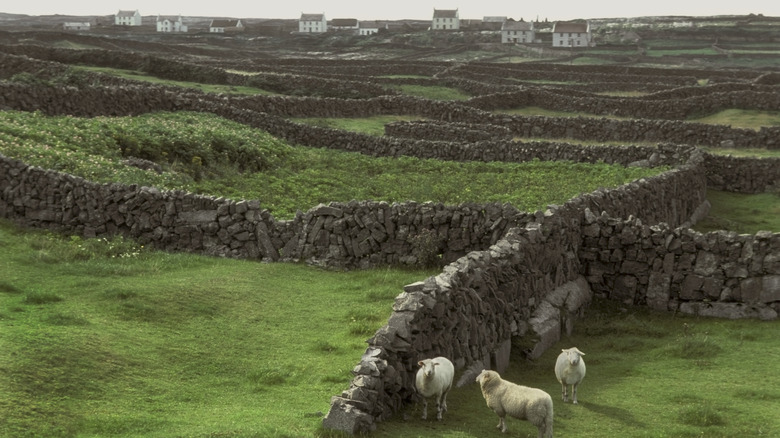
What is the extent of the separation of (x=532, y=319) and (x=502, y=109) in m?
55.1

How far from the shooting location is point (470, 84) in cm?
8762

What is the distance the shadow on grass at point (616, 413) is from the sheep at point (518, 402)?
6.60 ft

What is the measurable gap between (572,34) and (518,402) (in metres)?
187

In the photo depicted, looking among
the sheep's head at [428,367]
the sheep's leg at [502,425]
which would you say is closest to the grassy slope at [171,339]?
the sheep's head at [428,367]

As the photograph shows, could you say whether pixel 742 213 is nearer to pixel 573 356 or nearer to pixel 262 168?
pixel 262 168

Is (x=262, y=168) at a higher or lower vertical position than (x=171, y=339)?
higher

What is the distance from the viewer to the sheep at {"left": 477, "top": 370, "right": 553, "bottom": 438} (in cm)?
1378

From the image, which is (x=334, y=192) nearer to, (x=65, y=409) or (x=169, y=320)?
(x=169, y=320)

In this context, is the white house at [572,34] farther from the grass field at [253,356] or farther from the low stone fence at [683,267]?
the grass field at [253,356]

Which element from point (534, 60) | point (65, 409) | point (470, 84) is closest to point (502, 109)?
point (470, 84)

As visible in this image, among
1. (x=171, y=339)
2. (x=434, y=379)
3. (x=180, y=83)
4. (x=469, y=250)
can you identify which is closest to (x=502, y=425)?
(x=434, y=379)

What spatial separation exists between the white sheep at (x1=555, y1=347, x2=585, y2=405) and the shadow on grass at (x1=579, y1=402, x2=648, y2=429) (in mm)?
306

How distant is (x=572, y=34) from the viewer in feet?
635

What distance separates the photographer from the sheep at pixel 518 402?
13781 mm
